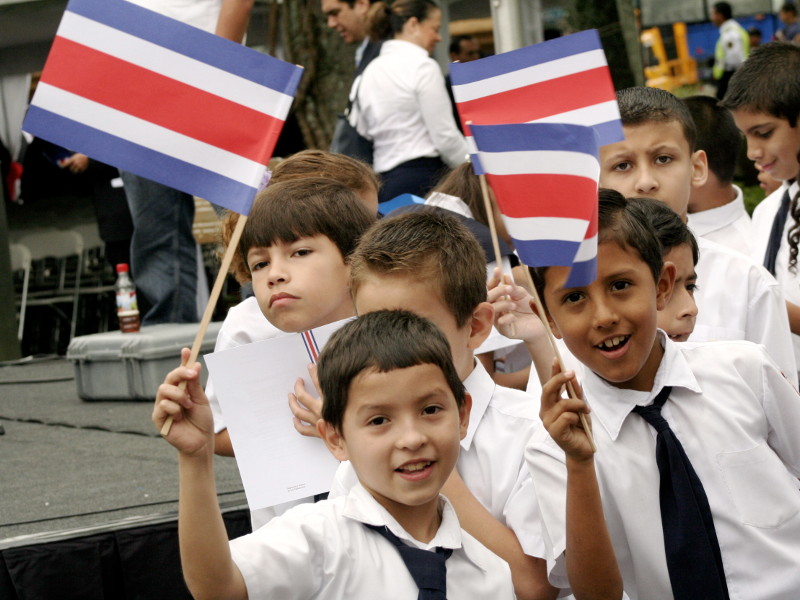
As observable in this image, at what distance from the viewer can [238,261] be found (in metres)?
3.50

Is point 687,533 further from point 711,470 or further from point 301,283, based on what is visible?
point 301,283

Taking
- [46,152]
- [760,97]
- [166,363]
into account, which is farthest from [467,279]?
[46,152]

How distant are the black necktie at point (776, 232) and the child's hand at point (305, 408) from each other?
2.14 metres

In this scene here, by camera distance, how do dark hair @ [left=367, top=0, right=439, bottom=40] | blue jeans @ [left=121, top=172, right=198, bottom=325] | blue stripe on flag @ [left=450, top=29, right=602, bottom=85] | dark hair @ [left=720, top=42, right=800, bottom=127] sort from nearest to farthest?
blue stripe on flag @ [left=450, top=29, right=602, bottom=85] → dark hair @ [left=720, top=42, right=800, bottom=127] → blue jeans @ [left=121, top=172, right=198, bottom=325] → dark hair @ [left=367, top=0, right=439, bottom=40]

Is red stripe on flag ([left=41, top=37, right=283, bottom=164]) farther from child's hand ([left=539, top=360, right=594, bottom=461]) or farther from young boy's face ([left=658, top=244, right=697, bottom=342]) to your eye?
young boy's face ([left=658, top=244, right=697, bottom=342])

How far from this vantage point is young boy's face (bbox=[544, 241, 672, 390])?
96.5 inches

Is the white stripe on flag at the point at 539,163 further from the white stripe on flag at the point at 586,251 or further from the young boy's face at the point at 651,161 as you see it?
the young boy's face at the point at 651,161

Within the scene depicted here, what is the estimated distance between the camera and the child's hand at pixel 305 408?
2713mm

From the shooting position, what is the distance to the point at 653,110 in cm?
378

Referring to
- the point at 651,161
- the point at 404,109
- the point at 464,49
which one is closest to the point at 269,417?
the point at 651,161

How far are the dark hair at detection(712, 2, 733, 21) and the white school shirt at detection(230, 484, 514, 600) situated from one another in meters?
8.85

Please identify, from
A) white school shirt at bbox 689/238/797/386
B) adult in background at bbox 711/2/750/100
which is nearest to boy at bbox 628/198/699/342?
white school shirt at bbox 689/238/797/386

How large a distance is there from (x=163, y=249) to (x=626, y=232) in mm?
4212

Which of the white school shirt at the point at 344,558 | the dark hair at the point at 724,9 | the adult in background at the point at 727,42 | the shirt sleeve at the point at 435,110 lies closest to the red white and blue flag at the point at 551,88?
the white school shirt at the point at 344,558
